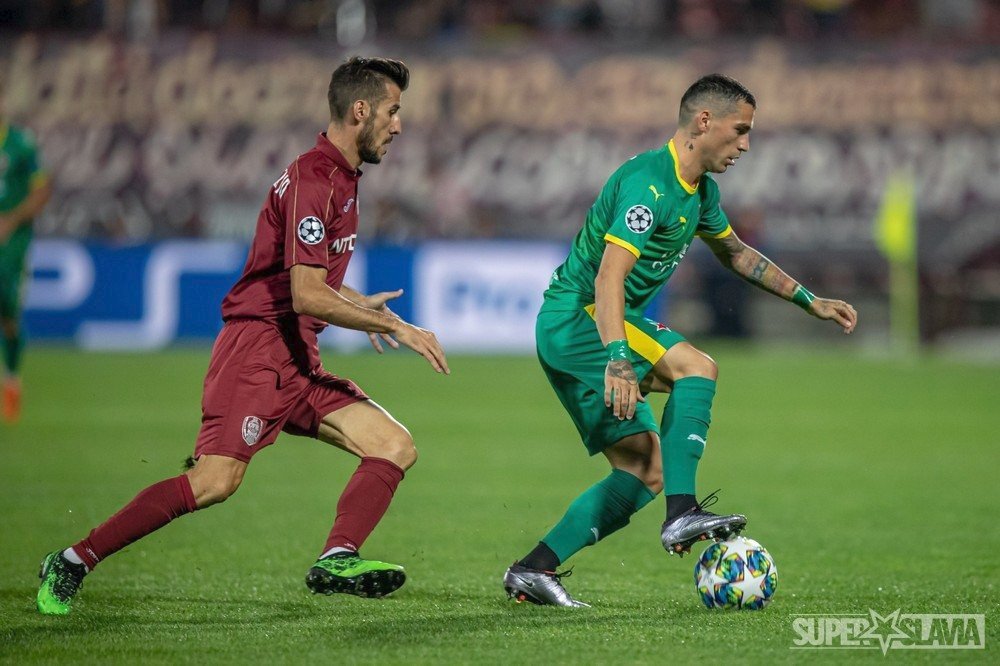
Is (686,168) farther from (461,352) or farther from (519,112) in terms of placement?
(519,112)

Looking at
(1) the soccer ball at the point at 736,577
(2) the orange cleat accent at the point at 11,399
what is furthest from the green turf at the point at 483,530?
(2) the orange cleat accent at the point at 11,399

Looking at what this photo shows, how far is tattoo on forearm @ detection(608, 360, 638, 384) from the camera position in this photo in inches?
208

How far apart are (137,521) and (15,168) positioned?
7.74m

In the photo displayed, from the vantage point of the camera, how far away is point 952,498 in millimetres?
8797

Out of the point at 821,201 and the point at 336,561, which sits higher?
the point at 821,201

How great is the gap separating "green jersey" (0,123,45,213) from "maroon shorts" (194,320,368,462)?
736cm

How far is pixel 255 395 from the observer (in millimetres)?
5523

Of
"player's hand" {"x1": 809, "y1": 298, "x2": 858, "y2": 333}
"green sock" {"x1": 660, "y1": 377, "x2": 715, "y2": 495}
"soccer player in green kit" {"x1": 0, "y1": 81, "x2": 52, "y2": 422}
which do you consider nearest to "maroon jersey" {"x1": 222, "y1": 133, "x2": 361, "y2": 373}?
"green sock" {"x1": 660, "y1": 377, "x2": 715, "y2": 495}

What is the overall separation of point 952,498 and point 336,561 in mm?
4880

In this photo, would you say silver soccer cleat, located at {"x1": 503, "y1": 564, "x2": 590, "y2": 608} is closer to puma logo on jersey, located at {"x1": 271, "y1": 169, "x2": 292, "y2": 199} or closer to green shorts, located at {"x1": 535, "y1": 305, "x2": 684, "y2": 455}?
green shorts, located at {"x1": 535, "y1": 305, "x2": 684, "y2": 455}

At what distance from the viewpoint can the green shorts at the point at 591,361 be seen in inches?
221

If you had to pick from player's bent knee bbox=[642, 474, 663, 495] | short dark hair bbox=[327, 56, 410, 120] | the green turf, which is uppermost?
short dark hair bbox=[327, 56, 410, 120]

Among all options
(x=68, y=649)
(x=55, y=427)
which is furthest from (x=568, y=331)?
(x=55, y=427)

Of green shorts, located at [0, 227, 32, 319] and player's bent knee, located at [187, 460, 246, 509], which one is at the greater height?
green shorts, located at [0, 227, 32, 319]
